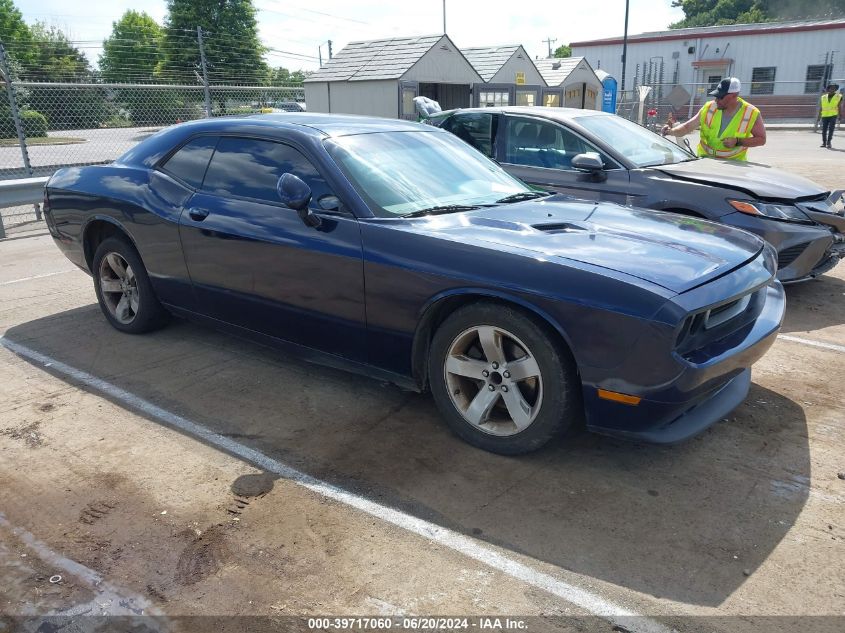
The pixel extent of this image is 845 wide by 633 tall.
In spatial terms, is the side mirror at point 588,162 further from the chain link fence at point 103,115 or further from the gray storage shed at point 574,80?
the gray storage shed at point 574,80


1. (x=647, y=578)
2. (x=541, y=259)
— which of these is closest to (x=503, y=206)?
(x=541, y=259)

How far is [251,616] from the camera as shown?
2.40 metres

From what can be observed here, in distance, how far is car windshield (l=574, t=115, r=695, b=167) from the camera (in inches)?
247

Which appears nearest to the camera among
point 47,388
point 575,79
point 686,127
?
point 47,388

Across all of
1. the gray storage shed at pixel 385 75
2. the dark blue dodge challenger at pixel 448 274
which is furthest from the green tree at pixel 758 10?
the dark blue dodge challenger at pixel 448 274

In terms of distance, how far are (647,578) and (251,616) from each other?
142 centimetres

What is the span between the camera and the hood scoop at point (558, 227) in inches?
138

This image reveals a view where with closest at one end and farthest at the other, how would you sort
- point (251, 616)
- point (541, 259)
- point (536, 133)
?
point (251, 616)
point (541, 259)
point (536, 133)

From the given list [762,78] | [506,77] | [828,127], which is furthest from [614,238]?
[762,78]

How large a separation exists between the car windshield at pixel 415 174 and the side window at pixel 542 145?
6.35 ft

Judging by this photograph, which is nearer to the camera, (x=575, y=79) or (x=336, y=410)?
(x=336, y=410)

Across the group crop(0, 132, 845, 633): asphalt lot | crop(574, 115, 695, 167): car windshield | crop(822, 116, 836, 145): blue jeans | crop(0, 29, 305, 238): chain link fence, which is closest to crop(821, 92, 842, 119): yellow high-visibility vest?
crop(822, 116, 836, 145): blue jeans

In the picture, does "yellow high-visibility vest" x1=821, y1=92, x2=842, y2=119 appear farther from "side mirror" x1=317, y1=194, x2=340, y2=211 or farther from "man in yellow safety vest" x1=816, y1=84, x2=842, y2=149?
"side mirror" x1=317, y1=194, x2=340, y2=211

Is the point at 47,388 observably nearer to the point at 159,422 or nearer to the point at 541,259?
the point at 159,422
